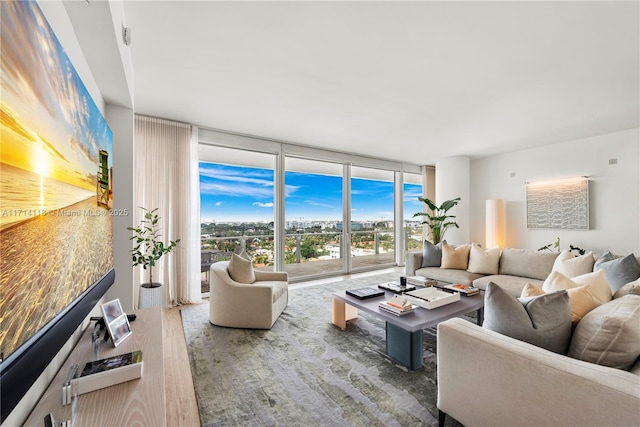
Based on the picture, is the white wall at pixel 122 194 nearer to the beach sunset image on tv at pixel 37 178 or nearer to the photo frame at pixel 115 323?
the photo frame at pixel 115 323

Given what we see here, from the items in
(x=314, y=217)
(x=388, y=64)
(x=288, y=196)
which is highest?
(x=388, y=64)

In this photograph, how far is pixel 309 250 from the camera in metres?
6.00

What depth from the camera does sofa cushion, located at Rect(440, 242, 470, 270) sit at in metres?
4.45

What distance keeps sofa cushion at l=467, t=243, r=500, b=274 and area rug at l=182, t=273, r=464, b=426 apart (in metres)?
1.59

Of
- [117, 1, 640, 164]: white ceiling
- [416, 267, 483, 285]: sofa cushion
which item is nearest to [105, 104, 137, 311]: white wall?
[117, 1, 640, 164]: white ceiling

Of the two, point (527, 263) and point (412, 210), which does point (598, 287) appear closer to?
point (527, 263)

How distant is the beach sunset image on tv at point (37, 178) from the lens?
2.42 ft

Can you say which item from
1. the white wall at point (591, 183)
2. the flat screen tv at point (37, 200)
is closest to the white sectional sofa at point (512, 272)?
the white wall at point (591, 183)

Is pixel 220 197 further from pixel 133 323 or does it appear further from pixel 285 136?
pixel 133 323

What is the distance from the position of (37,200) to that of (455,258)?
15.5 ft

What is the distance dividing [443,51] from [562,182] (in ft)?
14.4

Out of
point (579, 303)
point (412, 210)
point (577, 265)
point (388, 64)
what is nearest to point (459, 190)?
point (412, 210)

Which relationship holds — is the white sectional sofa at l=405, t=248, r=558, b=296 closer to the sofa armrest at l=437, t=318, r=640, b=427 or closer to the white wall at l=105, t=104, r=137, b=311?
the sofa armrest at l=437, t=318, r=640, b=427

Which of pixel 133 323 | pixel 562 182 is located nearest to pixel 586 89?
pixel 562 182
